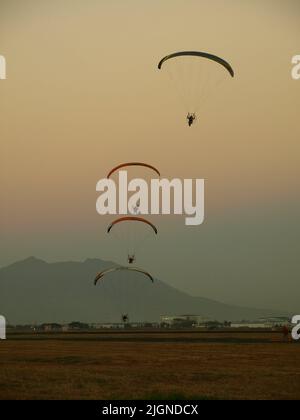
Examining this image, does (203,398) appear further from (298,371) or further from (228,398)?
(298,371)

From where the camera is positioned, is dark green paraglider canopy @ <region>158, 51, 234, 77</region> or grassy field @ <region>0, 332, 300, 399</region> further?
dark green paraglider canopy @ <region>158, 51, 234, 77</region>

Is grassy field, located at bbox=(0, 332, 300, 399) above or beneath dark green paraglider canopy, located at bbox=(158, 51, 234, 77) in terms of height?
beneath

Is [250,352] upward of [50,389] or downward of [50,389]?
upward

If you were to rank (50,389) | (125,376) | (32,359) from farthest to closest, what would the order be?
1. (32,359)
2. (125,376)
3. (50,389)

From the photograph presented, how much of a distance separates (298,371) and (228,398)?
35.8 feet

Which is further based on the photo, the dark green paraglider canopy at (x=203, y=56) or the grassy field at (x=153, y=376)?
the dark green paraglider canopy at (x=203, y=56)

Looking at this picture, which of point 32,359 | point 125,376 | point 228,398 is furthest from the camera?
point 32,359

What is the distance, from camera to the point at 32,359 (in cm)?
5356

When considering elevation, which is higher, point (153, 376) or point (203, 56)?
point (203, 56)

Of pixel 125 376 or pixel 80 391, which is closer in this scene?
pixel 80 391

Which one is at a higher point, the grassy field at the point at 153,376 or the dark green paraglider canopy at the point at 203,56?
the dark green paraglider canopy at the point at 203,56

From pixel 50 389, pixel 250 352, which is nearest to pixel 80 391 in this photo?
pixel 50 389

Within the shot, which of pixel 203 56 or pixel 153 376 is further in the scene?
pixel 203 56
